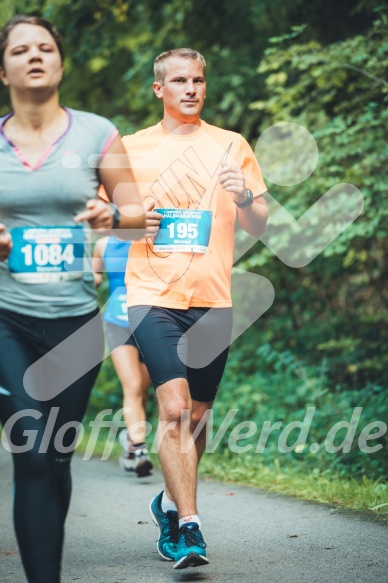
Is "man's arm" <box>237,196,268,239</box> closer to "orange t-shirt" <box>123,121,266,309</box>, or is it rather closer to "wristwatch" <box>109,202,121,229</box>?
"orange t-shirt" <box>123,121,266,309</box>

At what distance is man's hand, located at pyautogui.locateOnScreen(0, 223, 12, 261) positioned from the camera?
3.37m

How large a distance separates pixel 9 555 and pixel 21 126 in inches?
90.6

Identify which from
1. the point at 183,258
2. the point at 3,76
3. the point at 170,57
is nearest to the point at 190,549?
the point at 183,258

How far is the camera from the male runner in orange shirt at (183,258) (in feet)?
14.4

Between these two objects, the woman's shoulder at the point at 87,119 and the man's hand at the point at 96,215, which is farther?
the woman's shoulder at the point at 87,119

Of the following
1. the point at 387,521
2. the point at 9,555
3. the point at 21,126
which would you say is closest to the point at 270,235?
the point at 387,521

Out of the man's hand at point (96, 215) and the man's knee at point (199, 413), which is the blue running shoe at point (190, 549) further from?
the man's hand at point (96, 215)

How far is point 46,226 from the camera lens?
346 cm

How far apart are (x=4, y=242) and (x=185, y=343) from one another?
1.36 metres

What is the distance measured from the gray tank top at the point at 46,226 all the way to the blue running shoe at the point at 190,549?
120cm

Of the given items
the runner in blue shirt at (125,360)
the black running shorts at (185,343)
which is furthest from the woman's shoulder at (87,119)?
the runner in blue shirt at (125,360)

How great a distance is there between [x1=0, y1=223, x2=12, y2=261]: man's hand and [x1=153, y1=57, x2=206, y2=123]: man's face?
170 centimetres

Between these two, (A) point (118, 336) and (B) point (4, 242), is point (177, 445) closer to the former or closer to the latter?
(B) point (4, 242)

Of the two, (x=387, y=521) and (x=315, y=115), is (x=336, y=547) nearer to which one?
(x=387, y=521)
